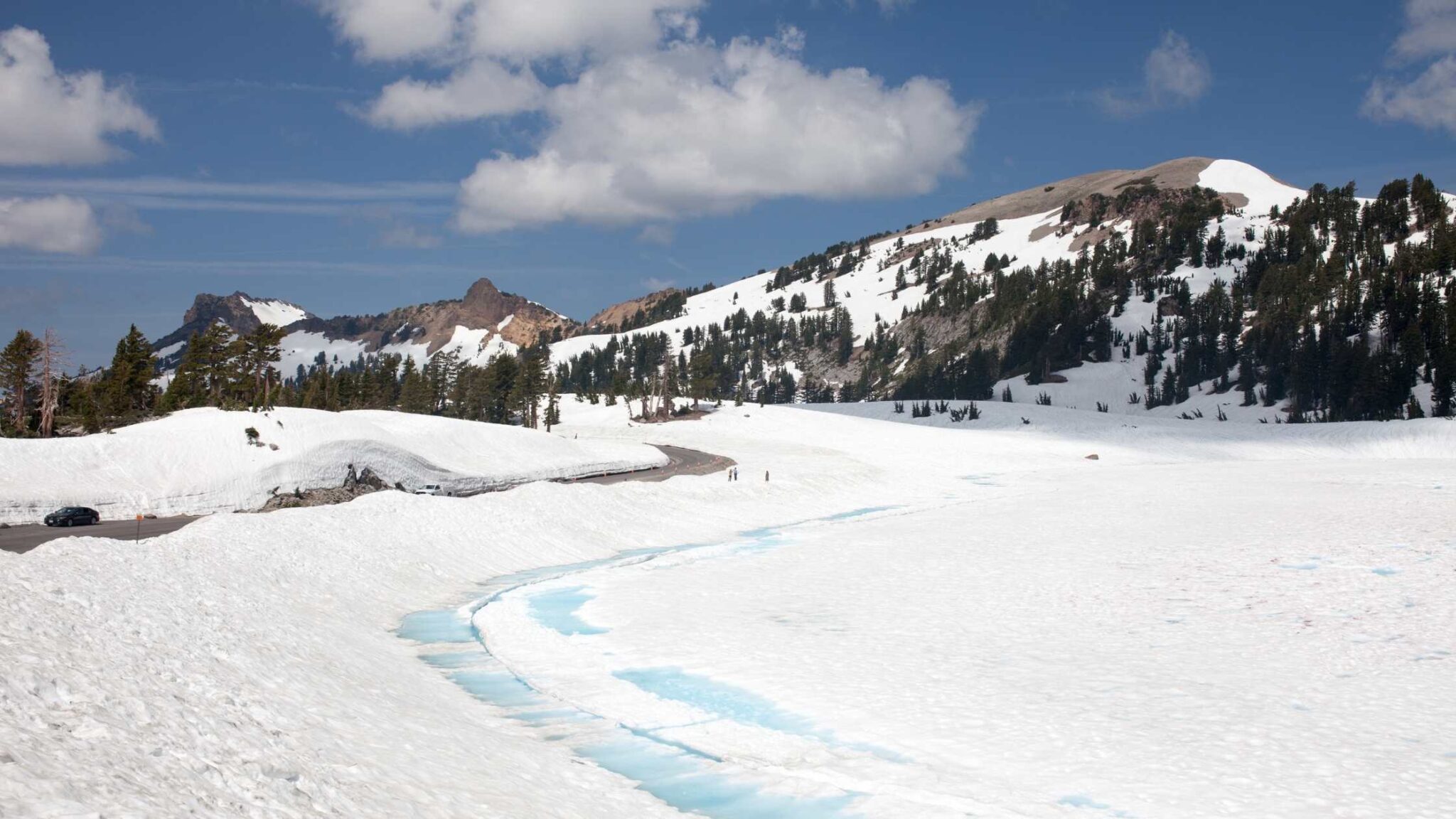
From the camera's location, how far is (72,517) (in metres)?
43.6

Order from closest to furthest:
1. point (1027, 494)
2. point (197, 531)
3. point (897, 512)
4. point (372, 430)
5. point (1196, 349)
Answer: point (197, 531)
point (897, 512)
point (1027, 494)
point (372, 430)
point (1196, 349)

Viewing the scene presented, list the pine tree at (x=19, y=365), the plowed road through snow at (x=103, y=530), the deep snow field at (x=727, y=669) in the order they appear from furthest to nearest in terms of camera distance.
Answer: the pine tree at (x=19, y=365)
the plowed road through snow at (x=103, y=530)
the deep snow field at (x=727, y=669)

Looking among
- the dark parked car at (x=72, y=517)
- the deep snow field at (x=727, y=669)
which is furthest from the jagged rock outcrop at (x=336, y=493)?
the deep snow field at (x=727, y=669)

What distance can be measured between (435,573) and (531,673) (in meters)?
12.6

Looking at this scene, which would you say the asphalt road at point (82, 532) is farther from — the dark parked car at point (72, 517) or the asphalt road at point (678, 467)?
the asphalt road at point (678, 467)

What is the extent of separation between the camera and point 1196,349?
152 metres

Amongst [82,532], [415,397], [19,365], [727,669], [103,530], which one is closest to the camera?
[727,669]

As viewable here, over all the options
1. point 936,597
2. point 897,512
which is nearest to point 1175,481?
point 897,512

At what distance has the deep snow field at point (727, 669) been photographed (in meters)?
10.2

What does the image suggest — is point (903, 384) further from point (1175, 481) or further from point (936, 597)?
point (936, 597)

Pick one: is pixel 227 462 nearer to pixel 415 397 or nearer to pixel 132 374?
pixel 132 374

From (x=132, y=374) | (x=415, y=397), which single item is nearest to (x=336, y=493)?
(x=132, y=374)

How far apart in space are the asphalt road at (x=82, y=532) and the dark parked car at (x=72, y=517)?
465 mm

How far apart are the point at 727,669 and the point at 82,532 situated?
118ft
